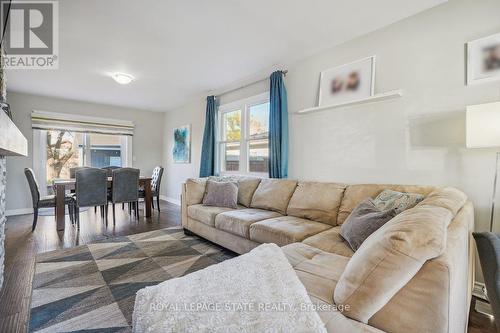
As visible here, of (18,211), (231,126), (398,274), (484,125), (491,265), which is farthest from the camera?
(18,211)

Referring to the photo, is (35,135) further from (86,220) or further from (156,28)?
(156,28)

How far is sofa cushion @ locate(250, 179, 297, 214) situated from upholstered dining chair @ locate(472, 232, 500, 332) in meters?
1.88

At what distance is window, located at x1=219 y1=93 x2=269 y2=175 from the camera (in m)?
3.85

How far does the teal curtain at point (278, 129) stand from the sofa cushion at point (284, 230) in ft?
3.21

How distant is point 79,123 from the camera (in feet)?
17.6

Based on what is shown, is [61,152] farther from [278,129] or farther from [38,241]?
[278,129]

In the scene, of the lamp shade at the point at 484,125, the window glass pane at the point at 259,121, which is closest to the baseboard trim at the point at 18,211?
the window glass pane at the point at 259,121

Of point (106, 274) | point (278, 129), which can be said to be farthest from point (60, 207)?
point (278, 129)

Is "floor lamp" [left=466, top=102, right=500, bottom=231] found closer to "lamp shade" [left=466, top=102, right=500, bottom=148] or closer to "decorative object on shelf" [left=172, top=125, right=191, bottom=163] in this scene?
"lamp shade" [left=466, top=102, right=500, bottom=148]

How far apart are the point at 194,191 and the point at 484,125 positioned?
3.10 metres

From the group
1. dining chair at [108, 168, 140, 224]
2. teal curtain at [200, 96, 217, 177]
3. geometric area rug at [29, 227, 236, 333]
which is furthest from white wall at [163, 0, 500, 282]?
dining chair at [108, 168, 140, 224]

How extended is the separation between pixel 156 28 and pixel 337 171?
258cm

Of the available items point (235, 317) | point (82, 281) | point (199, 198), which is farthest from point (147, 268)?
point (235, 317)

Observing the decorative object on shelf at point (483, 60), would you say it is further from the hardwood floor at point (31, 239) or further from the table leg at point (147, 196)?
the table leg at point (147, 196)
